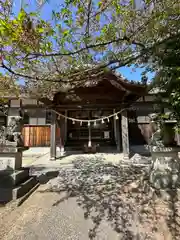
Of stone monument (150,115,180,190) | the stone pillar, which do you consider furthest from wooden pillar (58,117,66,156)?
stone monument (150,115,180,190)

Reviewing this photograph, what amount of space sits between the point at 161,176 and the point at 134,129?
25.8 ft

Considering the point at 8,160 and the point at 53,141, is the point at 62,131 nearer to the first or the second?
the point at 53,141

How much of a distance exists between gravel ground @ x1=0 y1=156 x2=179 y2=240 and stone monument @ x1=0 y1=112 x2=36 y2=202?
37 centimetres

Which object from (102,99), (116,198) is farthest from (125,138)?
(116,198)

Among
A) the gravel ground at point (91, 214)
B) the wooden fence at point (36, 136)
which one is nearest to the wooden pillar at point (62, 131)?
the wooden fence at point (36, 136)

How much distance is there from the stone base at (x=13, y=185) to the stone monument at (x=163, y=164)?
3.00 meters

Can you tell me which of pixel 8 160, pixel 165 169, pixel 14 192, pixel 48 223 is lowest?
pixel 48 223

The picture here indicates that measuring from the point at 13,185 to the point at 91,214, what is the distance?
2.00 meters

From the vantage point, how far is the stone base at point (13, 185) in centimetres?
326

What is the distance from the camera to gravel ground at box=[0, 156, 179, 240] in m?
2.21

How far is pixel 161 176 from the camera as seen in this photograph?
327 centimetres

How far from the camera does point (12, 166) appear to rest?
3.70 m

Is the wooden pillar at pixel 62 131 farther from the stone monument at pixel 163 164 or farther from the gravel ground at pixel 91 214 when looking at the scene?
the stone monument at pixel 163 164

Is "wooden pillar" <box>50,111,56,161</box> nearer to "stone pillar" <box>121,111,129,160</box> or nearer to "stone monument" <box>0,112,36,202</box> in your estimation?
"stone monument" <box>0,112,36,202</box>
